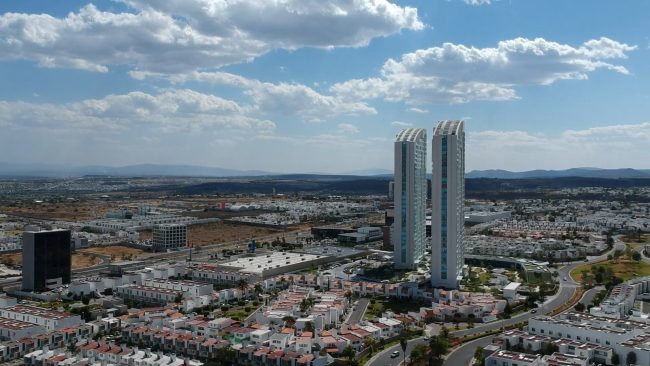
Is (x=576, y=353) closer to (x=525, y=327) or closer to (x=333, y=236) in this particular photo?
(x=525, y=327)

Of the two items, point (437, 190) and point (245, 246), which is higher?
point (437, 190)

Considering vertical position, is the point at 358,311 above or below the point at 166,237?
below

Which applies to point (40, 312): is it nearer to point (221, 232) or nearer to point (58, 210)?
point (221, 232)

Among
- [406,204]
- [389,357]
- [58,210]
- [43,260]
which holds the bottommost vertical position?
[389,357]

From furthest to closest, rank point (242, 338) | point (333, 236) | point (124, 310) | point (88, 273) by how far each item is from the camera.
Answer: point (333, 236), point (88, 273), point (124, 310), point (242, 338)

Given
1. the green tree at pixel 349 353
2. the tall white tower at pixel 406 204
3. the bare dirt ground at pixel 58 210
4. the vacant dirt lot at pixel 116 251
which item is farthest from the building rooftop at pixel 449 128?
the bare dirt ground at pixel 58 210

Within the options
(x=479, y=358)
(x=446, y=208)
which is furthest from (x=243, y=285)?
(x=479, y=358)

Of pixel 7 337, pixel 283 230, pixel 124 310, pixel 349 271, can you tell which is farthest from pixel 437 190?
pixel 283 230
